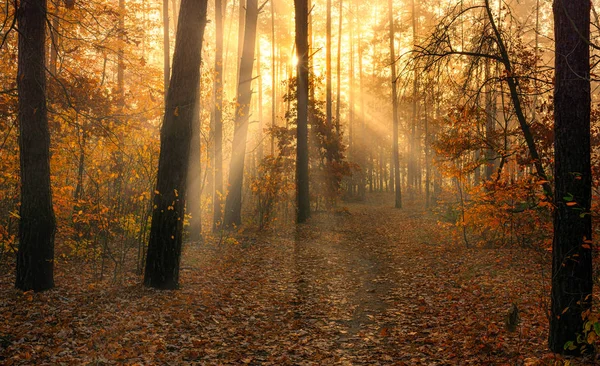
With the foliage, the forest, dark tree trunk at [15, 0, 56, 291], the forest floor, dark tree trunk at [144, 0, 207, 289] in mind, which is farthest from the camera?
the foliage

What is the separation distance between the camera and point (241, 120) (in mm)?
14016

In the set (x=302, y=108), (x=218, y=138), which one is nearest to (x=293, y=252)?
(x=218, y=138)

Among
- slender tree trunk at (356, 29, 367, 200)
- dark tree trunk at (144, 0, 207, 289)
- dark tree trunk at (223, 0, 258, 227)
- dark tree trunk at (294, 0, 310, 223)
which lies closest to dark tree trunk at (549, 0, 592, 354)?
dark tree trunk at (144, 0, 207, 289)

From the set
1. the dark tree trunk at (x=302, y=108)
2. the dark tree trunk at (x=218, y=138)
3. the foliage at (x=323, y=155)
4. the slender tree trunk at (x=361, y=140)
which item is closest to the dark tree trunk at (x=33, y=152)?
the dark tree trunk at (x=218, y=138)

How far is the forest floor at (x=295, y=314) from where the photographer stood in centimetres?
480

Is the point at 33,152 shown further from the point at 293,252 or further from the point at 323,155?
the point at 323,155

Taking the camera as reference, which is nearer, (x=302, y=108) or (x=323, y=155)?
(x=302, y=108)

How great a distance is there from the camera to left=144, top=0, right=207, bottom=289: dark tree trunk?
6.86 meters

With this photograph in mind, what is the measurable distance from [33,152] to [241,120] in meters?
8.23

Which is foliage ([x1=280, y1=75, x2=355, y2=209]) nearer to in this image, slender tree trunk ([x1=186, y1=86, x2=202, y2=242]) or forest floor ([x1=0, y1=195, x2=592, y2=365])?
slender tree trunk ([x1=186, y1=86, x2=202, y2=242])

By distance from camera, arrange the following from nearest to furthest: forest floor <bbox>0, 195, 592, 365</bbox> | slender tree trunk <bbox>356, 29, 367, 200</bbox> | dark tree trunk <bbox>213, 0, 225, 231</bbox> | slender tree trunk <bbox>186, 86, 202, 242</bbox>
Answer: forest floor <bbox>0, 195, 592, 365</bbox> → slender tree trunk <bbox>186, 86, 202, 242</bbox> → dark tree trunk <bbox>213, 0, 225, 231</bbox> → slender tree trunk <bbox>356, 29, 367, 200</bbox>

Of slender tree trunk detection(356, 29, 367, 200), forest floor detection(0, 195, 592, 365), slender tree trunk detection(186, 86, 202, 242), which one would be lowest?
forest floor detection(0, 195, 592, 365)

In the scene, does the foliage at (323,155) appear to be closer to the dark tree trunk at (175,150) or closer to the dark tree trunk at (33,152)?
the dark tree trunk at (175,150)

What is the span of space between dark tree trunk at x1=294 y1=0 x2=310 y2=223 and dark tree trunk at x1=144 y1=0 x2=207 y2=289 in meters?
8.72
